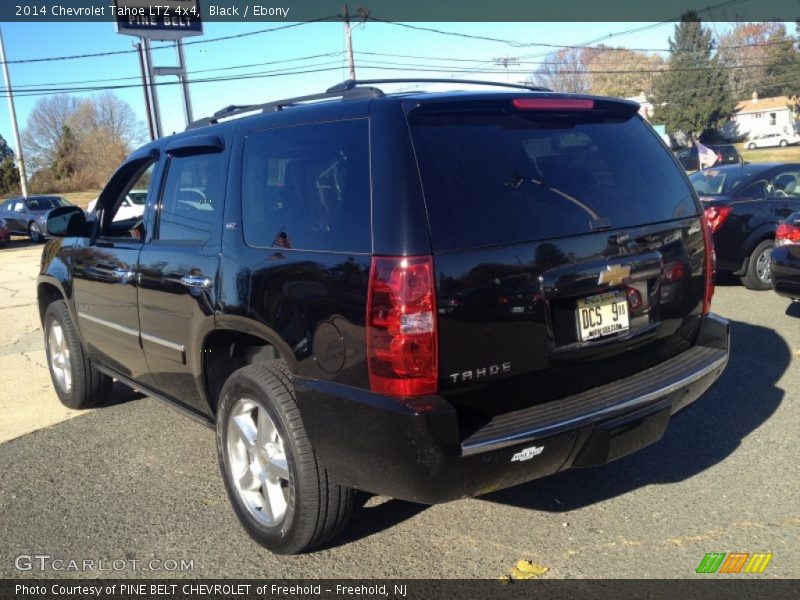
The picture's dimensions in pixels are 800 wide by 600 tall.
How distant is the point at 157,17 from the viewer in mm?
28125

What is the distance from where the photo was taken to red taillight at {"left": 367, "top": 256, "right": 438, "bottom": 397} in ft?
8.79

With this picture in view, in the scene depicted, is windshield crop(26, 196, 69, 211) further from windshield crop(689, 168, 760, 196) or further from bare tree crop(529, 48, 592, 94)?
bare tree crop(529, 48, 592, 94)

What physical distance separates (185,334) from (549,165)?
202cm

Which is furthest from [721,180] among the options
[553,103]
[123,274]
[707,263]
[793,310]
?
[123,274]

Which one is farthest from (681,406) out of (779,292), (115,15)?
(115,15)

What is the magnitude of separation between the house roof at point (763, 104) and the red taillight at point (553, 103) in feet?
280

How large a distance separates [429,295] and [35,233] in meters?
27.8

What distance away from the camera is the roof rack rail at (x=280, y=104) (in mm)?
3164

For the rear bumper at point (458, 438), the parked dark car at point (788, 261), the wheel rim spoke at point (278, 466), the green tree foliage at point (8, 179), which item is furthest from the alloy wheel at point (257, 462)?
the green tree foliage at point (8, 179)

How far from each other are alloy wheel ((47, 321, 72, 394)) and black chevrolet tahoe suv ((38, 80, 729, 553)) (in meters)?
2.21

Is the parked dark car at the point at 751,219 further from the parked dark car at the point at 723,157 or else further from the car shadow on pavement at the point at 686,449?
the parked dark car at the point at 723,157

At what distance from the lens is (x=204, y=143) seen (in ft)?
12.7

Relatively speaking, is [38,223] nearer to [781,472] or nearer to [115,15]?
[115,15]

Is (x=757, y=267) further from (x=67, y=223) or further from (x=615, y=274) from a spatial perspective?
(x=67, y=223)
